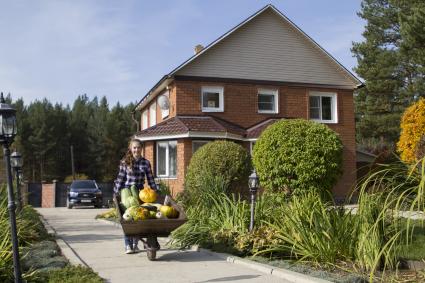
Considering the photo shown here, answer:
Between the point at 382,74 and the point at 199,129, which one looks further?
the point at 382,74

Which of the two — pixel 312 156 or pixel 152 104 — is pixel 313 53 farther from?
pixel 312 156

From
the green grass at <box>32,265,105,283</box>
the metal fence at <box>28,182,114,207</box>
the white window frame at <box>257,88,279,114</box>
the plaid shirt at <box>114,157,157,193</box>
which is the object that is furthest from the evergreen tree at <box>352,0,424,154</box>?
the green grass at <box>32,265,105,283</box>

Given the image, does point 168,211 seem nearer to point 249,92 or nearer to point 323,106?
point 249,92

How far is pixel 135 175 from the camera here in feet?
29.0

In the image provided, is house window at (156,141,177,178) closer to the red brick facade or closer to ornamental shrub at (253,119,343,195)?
the red brick facade

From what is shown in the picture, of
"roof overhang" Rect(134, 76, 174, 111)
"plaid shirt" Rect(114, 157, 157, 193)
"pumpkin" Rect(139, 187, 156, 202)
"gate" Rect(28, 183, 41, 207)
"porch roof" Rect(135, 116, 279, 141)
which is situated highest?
"roof overhang" Rect(134, 76, 174, 111)

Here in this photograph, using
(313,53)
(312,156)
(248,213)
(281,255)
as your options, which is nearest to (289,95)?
(313,53)

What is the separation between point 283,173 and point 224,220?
13.5 ft

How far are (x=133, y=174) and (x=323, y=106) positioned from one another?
705 inches

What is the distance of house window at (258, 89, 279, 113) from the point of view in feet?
79.2

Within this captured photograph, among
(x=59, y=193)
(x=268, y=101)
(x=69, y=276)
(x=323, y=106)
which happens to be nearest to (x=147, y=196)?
(x=69, y=276)

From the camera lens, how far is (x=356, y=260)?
666cm

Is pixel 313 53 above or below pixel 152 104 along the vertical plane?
above

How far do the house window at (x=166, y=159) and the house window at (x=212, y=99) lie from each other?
7.69 feet
